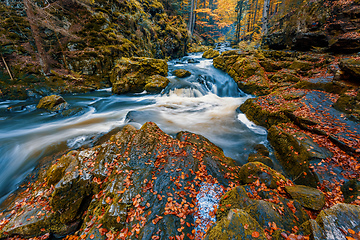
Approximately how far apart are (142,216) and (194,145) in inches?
112

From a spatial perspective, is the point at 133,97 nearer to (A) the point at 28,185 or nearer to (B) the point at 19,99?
(B) the point at 19,99

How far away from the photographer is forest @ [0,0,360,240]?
2.91m

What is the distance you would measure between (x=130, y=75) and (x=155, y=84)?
2.24 metres

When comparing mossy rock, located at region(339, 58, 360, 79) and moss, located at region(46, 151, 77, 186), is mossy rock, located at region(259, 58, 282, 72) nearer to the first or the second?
mossy rock, located at region(339, 58, 360, 79)

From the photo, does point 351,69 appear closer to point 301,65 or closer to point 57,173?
point 301,65

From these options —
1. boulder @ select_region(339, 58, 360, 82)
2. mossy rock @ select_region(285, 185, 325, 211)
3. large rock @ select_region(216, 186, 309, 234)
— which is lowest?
mossy rock @ select_region(285, 185, 325, 211)

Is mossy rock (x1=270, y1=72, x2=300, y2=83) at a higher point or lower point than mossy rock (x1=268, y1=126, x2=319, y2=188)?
higher

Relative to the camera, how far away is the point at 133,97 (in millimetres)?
12023

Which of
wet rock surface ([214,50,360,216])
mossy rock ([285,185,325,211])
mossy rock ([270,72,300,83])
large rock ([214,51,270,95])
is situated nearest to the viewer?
mossy rock ([285,185,325,211])

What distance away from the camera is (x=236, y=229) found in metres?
1.90

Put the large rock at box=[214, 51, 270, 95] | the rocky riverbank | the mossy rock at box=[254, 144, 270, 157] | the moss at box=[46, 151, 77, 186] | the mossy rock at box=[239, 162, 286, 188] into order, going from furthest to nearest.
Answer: the large rock at box=[214, 51, 270, 95], the rocky riverbank, the mossy rock at box=[254, 144, 270, 157], the moss at box=[46, 151, 77, 186], the mossy rock at box=[239, 162, 286, 188]

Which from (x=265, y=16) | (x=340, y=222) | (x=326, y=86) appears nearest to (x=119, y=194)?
(x=340, y=222)

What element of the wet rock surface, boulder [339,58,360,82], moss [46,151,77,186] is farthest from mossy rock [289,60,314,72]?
moss [46,151,77,186]

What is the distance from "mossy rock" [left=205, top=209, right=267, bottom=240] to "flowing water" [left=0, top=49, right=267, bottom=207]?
4.11 metres
